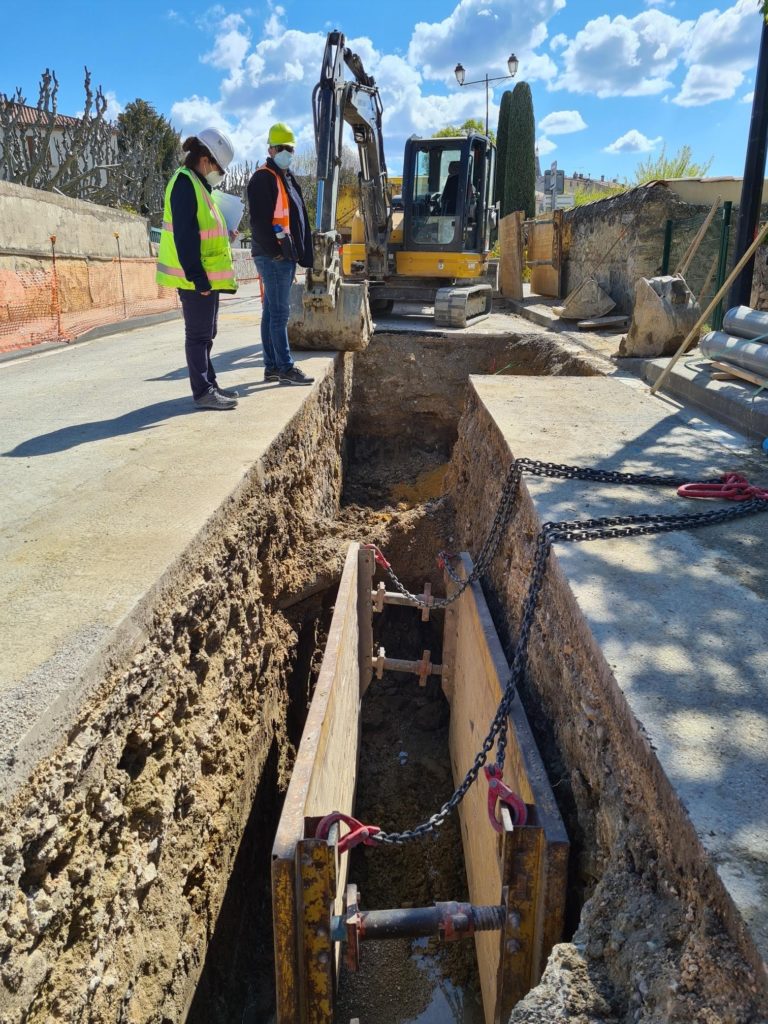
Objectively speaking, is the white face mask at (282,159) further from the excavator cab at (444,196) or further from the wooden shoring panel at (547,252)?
the wooden shoring panel at (547,252)

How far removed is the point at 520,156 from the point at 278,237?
26.0 metres

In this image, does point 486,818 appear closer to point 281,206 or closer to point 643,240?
point 281,206

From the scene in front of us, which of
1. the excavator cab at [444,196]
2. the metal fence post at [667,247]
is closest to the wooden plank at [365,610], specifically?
the excavator cab at [444,196]

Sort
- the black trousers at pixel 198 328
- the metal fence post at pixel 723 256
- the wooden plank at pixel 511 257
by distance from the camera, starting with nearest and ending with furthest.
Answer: the black trousers at pixel 198 328, the metal fence post at pixel 723 256, the wooden plank at pixel 511 257

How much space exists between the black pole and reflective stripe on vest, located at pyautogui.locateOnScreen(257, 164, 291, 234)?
429 cm

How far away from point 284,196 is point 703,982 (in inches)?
236

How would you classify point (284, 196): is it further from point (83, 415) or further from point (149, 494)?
point (149, 494)

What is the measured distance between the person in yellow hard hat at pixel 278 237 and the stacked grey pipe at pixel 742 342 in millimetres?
3689

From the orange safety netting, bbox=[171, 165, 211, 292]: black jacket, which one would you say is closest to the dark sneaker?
bbox=[171, 165, 211, 292]: black jacket

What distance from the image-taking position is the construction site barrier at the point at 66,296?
1041cm

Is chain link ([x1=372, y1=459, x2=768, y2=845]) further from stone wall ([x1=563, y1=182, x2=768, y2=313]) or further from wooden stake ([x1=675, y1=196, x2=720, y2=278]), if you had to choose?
stone wall ([x1=563, y1=182, x2=768, y2=313])

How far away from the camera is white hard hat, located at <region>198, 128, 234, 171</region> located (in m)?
4.95

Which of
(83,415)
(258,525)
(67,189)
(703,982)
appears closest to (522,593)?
(258,525)

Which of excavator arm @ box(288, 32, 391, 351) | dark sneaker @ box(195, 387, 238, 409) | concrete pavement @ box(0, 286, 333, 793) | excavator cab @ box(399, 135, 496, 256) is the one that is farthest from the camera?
excavator cab @ box(399, 135, 496, 256)
